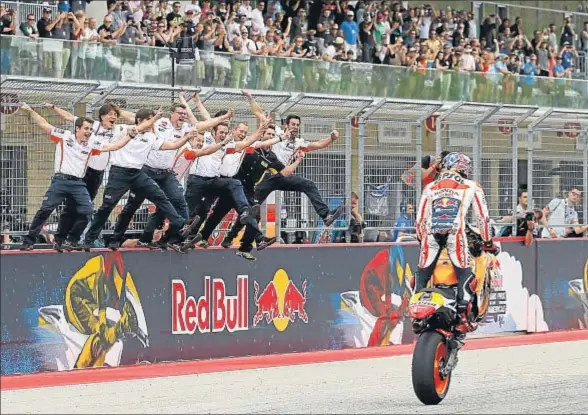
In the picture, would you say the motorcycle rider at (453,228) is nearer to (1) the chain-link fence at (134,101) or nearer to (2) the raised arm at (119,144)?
(2) the raised arm at (119,144)

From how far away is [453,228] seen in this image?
12375mm

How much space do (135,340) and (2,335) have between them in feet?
5.33

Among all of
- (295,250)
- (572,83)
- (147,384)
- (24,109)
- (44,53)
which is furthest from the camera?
(572,83)

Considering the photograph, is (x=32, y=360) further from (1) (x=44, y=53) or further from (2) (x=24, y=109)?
(1) (x=44, y=53)

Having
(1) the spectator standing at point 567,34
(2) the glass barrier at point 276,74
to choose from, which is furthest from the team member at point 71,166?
(1) the spectator standing at point 567,34

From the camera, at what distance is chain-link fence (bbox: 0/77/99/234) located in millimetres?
13977

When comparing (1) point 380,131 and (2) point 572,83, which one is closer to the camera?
(1) point 380,131

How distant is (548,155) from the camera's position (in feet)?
64.6

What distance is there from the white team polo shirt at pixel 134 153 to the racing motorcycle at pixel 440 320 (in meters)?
3.70

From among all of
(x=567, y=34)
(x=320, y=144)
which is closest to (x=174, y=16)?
(x=320, y=144)

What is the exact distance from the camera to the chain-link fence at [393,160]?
1738 centimetres

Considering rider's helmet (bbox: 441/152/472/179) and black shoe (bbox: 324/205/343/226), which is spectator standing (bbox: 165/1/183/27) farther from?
rider's helmet (bbox: 441/152/472/179)

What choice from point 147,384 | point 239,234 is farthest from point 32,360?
point 239,234

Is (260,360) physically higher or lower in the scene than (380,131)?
lower
